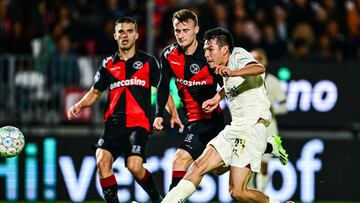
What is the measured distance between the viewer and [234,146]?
37.3ft

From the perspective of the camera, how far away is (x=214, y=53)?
11344 mm

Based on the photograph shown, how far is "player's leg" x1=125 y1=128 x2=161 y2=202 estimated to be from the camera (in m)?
12.5

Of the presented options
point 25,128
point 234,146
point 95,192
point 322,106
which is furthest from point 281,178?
point 234,146

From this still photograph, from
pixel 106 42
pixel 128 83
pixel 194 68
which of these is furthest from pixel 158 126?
pixel 106 42

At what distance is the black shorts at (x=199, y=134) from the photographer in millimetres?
12070

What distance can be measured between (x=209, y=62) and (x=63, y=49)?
Result: 6.67 metres

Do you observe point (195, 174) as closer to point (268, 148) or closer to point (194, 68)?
point (268, 148)

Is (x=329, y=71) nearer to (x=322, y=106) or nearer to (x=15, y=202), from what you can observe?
(x=322, y=106)

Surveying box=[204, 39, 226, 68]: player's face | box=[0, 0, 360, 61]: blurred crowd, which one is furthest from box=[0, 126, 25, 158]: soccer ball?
box=[0, 0, 360, 61]: blurred crowd


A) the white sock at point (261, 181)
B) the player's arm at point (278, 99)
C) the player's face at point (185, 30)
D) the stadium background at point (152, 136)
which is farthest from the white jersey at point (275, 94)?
the player's face at point (185, 30)

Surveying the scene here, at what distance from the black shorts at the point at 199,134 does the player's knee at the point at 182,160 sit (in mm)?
50

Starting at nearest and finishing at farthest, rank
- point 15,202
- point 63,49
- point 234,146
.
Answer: point 234,146 → point 15,202 → point 63,49

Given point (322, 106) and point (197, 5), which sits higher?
point (197, 5)

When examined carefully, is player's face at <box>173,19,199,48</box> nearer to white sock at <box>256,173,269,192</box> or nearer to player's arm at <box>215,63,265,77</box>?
player's arm at <box>215,63,265,77</box>
